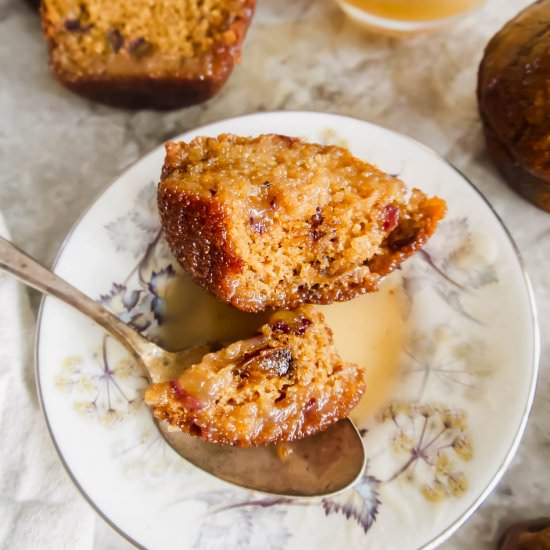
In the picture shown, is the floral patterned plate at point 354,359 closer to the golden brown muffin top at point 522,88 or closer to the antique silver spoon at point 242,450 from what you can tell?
the antique silver spoon at point 242,450

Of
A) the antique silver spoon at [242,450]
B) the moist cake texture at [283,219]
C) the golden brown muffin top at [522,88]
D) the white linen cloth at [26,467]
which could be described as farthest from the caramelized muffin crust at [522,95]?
the white linen cloth at [26,467]

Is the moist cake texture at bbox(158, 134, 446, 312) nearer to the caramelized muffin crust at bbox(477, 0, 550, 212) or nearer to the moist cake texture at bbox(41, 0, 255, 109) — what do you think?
the caramelized muffin crust at bbox(477, 0, 550, 212)

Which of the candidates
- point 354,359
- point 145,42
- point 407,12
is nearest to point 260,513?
point 354,359

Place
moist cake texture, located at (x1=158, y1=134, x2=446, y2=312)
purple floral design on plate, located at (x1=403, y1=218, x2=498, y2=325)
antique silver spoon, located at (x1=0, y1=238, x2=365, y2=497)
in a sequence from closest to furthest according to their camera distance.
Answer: moist cake texture, located at (x1=158, y1=134, x2=446, y2=312)
antique silver spoon, located at (x1=0, y1=238, x2=365, y2=497)
purple floral design on plate, located at (x1=403, y1=218, x2=498, y2=325)

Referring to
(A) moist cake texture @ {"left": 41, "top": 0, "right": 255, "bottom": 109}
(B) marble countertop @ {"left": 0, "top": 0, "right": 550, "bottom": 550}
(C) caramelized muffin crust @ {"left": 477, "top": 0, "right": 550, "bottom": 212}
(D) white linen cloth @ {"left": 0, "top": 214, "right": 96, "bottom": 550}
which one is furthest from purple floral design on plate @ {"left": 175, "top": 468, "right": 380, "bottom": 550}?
(A) moist cake texture @ {"left": 41, "top": 0, "right": 255, "bottom": 109}

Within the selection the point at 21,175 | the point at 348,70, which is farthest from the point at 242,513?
the point at 348,70

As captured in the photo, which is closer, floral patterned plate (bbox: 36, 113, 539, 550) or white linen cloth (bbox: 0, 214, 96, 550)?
floral patterned plate (bbox: 36, 113, 539, 550)

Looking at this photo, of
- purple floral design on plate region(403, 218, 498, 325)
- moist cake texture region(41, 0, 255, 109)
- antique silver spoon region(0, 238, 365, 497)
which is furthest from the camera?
moist cake texture region(41, 0, 255, 109)
